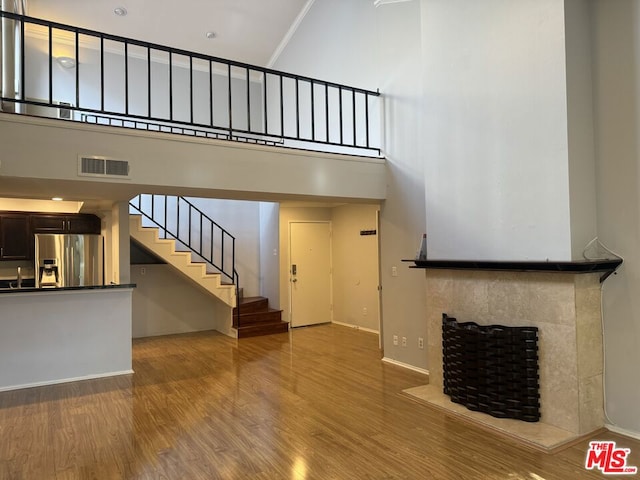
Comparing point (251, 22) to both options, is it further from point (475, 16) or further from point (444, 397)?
point (444, 397)

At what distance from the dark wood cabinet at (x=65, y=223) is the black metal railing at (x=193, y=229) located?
0.75 meters

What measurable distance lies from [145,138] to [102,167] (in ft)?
1.55

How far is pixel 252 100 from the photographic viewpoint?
9.74m

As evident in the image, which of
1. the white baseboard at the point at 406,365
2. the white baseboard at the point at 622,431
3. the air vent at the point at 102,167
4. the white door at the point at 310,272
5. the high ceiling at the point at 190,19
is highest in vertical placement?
the high ceiling at the point at 190,19

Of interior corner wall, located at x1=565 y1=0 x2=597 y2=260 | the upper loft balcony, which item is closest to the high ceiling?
the upper loft balcony

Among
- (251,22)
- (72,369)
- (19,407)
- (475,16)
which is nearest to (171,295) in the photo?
(72,369)

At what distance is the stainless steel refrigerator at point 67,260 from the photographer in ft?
22.0

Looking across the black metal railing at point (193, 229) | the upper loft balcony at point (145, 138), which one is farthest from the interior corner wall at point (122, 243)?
the black metal railing at point (193, 229)

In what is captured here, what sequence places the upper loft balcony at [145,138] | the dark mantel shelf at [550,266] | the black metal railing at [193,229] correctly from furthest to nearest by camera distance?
the black metal railing at [193,229] → the upper loft balcony at [145,138] → the dark mantel shelf at [550,266]

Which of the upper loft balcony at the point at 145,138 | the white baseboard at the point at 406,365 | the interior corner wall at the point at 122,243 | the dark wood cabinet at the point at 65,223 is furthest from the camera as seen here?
the dark wood cabinet at the point at 65,223

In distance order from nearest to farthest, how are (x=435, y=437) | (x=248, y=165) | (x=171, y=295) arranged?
1. (x=435, y=437)
2. (x=248, y=165)
3. (x=171, y=295)

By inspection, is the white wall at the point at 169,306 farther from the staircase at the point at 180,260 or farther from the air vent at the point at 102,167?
the air vent at the point at 102,167

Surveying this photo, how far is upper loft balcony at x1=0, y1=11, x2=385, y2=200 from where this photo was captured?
3576mm

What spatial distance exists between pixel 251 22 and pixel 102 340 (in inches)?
251
